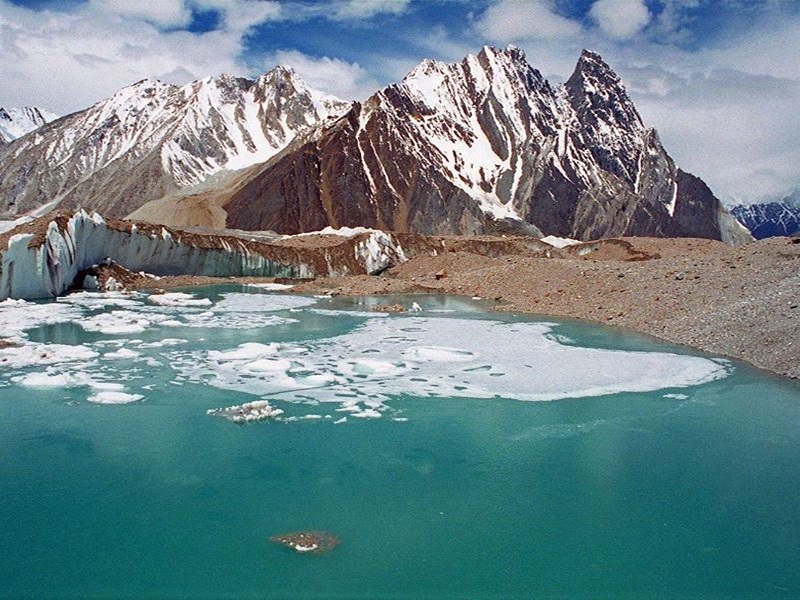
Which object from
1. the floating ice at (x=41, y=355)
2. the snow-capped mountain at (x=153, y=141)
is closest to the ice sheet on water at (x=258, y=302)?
the floating ice at (x=41, y=355)

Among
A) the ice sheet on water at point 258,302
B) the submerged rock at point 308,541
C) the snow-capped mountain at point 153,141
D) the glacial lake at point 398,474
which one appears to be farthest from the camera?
the snow-capped mountain at point 153,141

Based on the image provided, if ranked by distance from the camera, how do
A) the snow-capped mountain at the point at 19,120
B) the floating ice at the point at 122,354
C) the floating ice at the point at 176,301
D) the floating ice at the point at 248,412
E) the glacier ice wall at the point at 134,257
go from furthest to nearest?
the snow-capped mountain at the point at 19,120
the floating ice at the point at 176,301
the glacier ice wall at the point at 134,257
the floating ice at the point at 122,354
the floating ice at the point at 248,412

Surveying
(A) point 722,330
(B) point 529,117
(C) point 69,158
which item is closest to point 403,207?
(B) point 529,117

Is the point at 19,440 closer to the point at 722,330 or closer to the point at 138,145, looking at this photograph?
the point at 722,330

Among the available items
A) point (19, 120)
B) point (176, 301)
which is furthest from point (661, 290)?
point (19, 120)

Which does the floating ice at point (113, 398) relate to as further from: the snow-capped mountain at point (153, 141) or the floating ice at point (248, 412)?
the snow-capped mountain at point (153, 141)

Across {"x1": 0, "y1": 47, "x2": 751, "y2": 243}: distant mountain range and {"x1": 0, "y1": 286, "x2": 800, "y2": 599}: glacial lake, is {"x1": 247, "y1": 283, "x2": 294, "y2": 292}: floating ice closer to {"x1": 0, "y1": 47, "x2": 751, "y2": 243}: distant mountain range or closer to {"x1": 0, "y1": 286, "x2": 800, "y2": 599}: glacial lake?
{"x1": 0, "y1": 286, "x2": 800, "y2": 599}: glacial lake

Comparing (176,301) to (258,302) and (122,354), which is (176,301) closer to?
(258,302)
